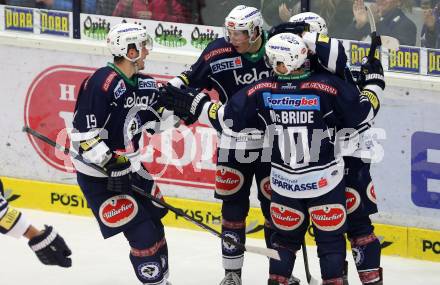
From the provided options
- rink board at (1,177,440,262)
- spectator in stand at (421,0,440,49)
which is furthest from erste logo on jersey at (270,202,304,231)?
spectator in stand at (421,0,440,49)

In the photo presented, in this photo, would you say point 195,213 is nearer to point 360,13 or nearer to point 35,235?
point 360,13

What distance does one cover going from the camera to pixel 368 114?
6402 millimetres

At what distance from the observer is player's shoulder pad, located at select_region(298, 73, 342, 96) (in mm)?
6234

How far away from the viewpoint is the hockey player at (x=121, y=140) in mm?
6527

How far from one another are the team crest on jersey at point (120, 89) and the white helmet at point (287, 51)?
783 mm

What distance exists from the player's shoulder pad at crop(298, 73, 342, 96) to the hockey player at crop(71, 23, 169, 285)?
0.93m

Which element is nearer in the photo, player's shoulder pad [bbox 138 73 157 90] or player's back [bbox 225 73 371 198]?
player's back [bbox 225 73 371 198]

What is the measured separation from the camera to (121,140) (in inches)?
266

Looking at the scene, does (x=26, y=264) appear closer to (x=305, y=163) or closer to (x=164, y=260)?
(x=164, y=260)

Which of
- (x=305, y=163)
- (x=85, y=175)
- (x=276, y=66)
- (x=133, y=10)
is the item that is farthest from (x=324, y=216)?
(x=133, y=10)

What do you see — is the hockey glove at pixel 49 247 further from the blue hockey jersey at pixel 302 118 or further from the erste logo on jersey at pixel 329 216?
the erste logo on jersey at pixel 329 216

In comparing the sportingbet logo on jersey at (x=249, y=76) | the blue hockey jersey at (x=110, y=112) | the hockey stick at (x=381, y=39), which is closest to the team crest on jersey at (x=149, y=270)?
the blue hockey jersey at (x=110, y=112)

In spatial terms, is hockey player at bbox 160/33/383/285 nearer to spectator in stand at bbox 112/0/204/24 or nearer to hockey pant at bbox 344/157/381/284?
hockey pant at bbox 344/157/381/284

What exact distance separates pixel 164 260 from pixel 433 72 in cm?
207
